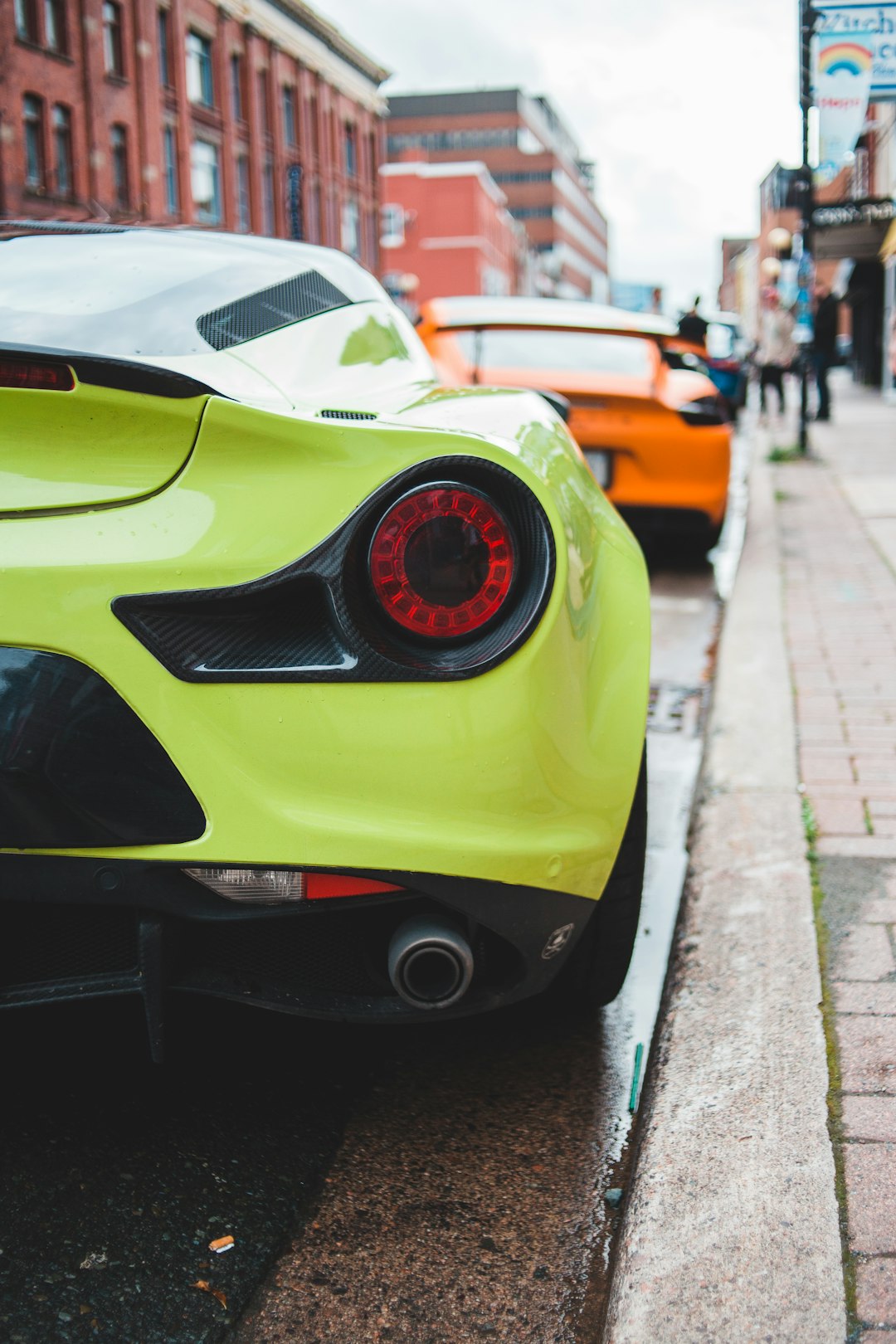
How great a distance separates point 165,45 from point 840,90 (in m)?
33.3

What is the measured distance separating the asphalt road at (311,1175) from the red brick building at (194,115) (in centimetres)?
2642

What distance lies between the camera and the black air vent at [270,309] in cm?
230

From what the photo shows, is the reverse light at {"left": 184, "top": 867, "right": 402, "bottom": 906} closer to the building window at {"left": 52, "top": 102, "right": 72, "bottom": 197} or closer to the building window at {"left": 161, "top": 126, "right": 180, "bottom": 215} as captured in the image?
the building window at {"left": 52, "top": 102, "right": 72, "bottom": 197}

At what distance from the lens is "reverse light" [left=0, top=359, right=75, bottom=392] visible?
1890mm

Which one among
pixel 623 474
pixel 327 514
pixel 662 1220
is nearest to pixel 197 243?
pixel 327 514

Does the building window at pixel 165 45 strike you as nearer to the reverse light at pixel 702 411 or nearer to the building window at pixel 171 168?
the building window at pixel 171 168

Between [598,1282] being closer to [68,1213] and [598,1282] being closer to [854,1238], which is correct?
[854,1238]

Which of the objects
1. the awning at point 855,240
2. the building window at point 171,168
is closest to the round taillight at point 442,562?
the awning at point 855,240

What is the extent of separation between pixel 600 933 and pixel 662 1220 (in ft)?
1.78

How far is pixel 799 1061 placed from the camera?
7.70 feet

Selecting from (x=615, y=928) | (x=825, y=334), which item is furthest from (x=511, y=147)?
(x=615, y=928)

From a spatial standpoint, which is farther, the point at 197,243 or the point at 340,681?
the point at 197,243

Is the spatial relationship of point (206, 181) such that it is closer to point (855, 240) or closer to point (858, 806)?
point (855, 240)

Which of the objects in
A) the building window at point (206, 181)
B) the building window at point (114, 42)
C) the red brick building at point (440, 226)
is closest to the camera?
the building window at point (114, 42)
